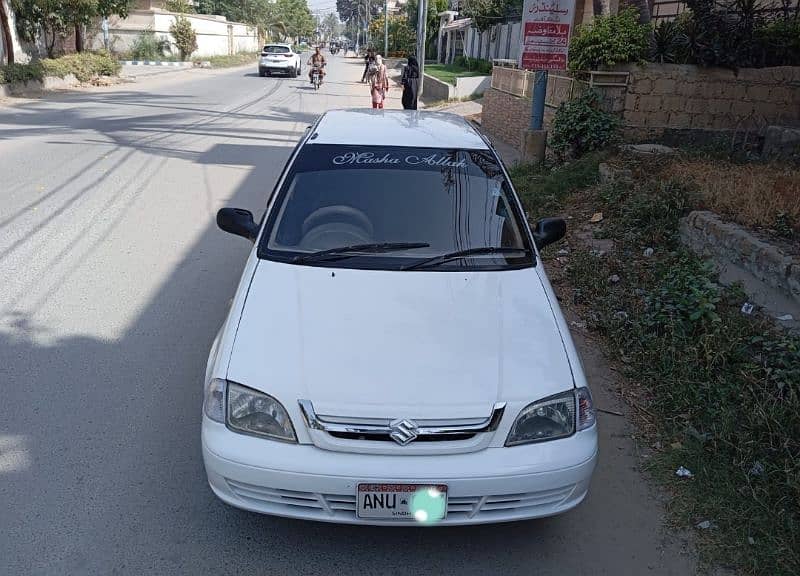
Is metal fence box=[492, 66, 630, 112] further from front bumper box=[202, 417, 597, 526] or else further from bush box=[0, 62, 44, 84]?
bush box=[0, 62, 44, 84]

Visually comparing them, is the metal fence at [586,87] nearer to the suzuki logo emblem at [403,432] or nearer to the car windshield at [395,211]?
the car windshield at [395,211]

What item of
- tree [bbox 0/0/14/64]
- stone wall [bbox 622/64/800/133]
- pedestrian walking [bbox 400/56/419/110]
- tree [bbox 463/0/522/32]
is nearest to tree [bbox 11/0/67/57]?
tree [bbox 0/0/14/64]

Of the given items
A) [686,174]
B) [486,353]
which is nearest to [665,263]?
[686,174]

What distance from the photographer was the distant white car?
124ft

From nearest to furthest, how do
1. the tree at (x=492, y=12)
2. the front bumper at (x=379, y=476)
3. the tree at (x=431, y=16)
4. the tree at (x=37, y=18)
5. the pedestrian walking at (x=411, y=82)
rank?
the front bumper at (x=379, y=476) → the pedestrian walking at (x=411, y=82) → the tree at (x=37, y=18) → the tree at (x=492, y=12) → the tree at (x=431, y=16)

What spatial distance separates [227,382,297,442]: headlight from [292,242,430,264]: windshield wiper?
0.99 metres

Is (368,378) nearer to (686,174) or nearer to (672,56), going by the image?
(686,174)

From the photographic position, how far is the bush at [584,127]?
406 inches

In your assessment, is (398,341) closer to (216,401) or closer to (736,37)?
(216,401)

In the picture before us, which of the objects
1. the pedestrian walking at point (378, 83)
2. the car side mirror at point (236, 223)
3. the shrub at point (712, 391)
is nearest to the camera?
the shrub at point (712, 391)

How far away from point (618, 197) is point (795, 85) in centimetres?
555

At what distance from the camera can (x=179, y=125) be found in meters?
16.8

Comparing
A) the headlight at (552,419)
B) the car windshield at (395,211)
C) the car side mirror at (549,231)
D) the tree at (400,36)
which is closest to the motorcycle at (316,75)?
the tree at (400,36)

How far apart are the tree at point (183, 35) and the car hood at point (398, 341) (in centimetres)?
4568
